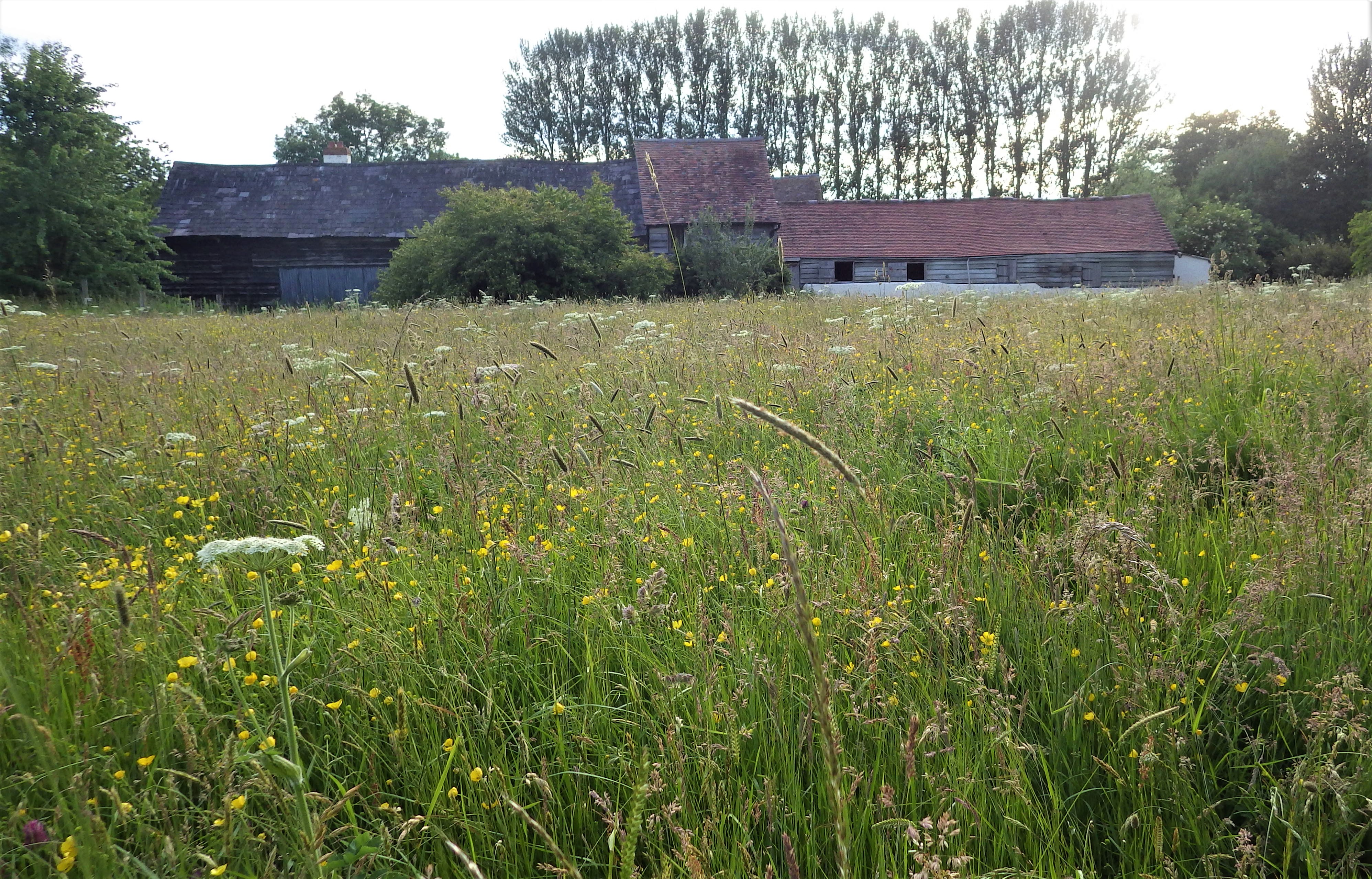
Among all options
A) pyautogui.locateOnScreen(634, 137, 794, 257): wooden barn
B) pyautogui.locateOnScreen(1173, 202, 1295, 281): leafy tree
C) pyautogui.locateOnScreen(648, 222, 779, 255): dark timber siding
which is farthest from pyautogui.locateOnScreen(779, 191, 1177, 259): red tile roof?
pyautogui.locateOnScreen(1173, 202, 1295, 281): leafy tree

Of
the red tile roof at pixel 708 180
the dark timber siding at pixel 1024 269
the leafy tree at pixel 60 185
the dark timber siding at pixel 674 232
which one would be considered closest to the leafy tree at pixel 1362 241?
the dark timber siding at pixel 1024 269

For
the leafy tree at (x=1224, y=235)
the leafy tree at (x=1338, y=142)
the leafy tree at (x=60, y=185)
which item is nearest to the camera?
the leafy tree at (x=60, y=185)

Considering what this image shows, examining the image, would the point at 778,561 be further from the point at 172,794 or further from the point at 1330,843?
the point at 172,794

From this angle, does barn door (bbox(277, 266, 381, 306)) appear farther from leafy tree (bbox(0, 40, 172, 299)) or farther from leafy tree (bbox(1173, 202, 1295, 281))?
leafy tree (bbox(1173, 202, 1295, 281))

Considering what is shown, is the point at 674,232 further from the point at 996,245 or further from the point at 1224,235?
the point at 1224,235

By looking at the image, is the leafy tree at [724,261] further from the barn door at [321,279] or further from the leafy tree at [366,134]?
the leafy tree at [366,134]

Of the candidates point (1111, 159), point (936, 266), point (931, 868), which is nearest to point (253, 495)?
point (931, 868)

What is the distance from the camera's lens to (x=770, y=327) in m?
7.62

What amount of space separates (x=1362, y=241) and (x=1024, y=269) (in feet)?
40.3

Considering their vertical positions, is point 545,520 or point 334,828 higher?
point 545,520

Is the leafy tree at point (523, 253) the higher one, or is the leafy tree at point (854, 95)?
the leafy tree at point (854, 95)

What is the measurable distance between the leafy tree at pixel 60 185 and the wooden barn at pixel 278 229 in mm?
6472

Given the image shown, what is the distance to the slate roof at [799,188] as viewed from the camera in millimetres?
45625

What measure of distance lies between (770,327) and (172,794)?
6809 mm
